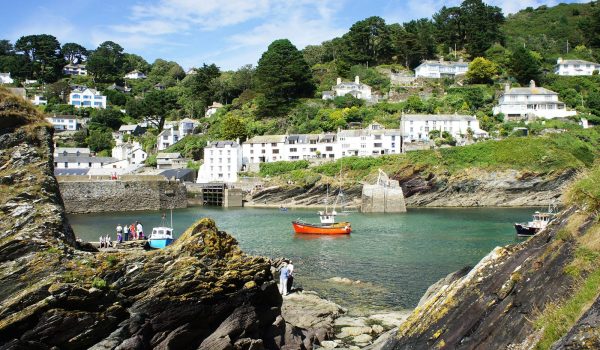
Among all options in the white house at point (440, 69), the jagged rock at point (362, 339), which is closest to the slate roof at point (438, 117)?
the white house at point (440, 69)

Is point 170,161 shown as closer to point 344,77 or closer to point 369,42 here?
point 344,77

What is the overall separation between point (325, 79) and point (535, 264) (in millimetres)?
116487

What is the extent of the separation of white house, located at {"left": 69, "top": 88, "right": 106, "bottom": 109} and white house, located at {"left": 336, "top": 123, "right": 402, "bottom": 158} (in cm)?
7854

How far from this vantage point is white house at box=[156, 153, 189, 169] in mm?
95875

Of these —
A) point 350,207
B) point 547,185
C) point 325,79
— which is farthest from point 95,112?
point 547,185

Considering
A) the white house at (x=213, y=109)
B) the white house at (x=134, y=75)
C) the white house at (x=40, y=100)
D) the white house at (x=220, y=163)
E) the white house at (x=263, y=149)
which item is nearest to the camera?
the white house at (x=220, y=163)

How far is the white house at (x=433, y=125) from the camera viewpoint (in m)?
89.7

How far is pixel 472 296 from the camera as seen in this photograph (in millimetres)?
8227

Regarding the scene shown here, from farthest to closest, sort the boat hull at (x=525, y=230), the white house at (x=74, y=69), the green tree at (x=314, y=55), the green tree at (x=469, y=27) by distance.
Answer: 1. the white house at (x=74, y=69)
2. the green tree at (x=314, y=55)
3. the green tree at (x=469, y=27)
4. the boat hull at (x=525, y=230)

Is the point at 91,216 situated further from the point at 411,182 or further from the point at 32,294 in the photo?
the point at 32,294

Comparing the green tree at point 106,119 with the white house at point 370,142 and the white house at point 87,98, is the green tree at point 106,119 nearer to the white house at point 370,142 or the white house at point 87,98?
the white house at point 87,98

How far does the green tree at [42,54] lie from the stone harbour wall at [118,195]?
98.4 m

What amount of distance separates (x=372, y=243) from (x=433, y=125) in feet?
177

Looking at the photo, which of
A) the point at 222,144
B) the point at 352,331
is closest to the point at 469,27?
the point at 222,144
